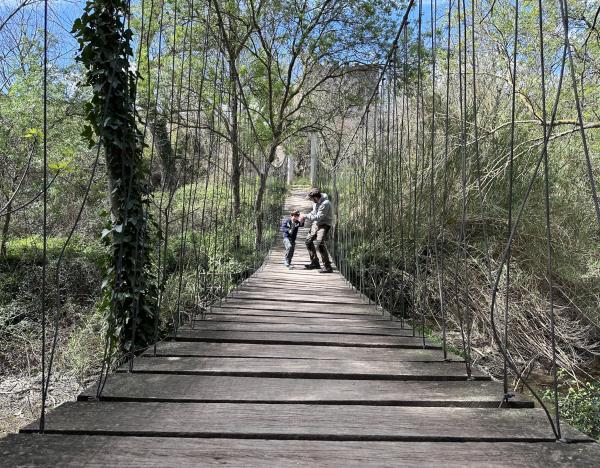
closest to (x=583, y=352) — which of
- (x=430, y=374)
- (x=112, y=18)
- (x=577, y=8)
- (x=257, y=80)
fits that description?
(x=577, y=8)

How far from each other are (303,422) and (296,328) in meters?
1.21

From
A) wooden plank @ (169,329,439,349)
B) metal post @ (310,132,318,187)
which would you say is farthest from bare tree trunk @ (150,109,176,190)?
metal post @ (310,132,318,187)

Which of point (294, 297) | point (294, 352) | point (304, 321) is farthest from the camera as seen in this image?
point (294, 297)

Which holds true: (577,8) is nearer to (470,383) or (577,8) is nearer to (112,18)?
(112,18)

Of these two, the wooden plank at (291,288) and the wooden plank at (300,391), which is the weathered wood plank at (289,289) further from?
the wooden plank at (300,391)

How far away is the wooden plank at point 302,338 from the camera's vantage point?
2.01m

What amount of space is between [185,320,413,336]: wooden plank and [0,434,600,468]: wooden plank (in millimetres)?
1224

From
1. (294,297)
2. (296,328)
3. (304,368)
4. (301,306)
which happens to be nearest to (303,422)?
(304,368)

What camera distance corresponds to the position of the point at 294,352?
1.88 m

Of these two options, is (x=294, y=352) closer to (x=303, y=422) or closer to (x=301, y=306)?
(x=303, y=422)

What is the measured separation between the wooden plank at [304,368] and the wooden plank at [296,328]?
550 mm

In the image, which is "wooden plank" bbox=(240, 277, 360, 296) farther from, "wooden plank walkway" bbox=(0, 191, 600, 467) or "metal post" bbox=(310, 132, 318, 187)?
"metal post" bbox=(310, 132, 318, 187)

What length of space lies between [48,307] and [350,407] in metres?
6.77

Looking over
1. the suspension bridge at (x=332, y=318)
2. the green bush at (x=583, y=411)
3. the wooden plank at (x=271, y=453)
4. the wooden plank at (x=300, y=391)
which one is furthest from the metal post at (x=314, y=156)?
the wooden plank at (x=271, y=453)
